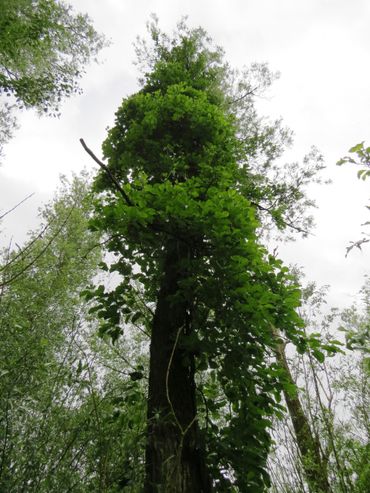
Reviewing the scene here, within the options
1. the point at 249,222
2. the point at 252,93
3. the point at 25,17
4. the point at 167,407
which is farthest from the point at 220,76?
the point at 167,407

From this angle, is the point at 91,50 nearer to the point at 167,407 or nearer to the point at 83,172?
the point at 83,172

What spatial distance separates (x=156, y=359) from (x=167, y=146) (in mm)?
3184

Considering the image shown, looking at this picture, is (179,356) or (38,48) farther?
(38,48)

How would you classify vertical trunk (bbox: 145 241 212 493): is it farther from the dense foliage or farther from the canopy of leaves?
the canopy of leaves

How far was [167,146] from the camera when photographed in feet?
16.2

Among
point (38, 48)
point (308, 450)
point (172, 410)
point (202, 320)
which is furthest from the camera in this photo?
point (38, 48)

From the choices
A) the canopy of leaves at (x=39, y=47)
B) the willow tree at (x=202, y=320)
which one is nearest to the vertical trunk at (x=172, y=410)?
the willow tree at (x=202, y=320)

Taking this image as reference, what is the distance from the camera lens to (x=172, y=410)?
212 cm

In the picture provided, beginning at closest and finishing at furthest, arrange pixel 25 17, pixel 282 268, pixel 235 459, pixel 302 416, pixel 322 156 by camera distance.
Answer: pixel 235 459
pixel 282 268
pixel 302 416
pixel 25 17
pixel 322 156

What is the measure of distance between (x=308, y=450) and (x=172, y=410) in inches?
107

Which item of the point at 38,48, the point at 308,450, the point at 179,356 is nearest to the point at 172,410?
the point at 179,356

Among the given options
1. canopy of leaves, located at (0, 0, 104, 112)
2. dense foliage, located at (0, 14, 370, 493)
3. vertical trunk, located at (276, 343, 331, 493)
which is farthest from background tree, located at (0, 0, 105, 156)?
vertical trunk, located at (276, 343, 331, 493)

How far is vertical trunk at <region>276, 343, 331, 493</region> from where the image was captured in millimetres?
3383

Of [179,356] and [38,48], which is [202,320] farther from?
[38,48]
